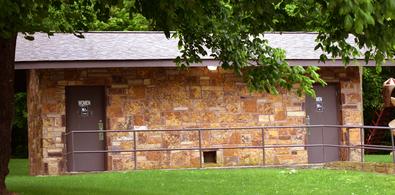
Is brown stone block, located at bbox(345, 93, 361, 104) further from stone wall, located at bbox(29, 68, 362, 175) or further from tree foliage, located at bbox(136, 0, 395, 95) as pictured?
tree foliage, located at bbox(136, 0, 395, 95)

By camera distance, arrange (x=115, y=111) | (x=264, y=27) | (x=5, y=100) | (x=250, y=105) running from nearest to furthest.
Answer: (x=264, y=27)
(x=5, y=100)
(x=115, y=111)
(x=250, y=105)

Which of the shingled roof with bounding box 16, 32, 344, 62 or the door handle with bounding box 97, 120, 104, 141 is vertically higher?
the shingled roof with bounding box 16, 32, 344, 62

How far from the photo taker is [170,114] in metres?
17.5

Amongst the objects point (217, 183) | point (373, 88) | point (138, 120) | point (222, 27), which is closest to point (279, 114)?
point (138, 120)

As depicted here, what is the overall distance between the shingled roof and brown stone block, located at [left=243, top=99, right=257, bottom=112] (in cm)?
142

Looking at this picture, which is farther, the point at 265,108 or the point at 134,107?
the point at 265,108

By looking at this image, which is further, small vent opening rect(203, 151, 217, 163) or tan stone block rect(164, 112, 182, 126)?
small vent opening rect(203, 151, 217, 163)

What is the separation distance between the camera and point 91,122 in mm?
17438

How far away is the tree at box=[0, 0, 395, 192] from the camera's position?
816cm

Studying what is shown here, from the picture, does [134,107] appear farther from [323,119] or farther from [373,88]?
[373,88]

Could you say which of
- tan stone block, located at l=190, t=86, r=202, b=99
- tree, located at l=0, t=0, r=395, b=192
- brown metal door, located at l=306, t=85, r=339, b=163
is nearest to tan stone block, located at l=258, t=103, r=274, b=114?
brown metal door, located at l=306, t=85, r=339, b=163

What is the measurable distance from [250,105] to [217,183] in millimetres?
5426

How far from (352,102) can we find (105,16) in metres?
9.90

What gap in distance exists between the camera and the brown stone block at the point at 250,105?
17.9 meters
